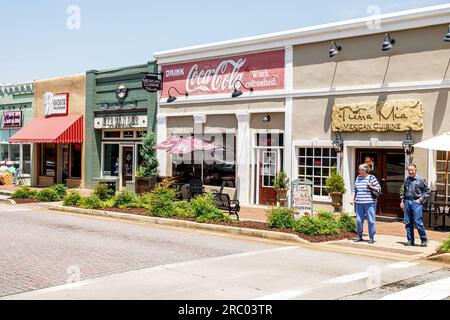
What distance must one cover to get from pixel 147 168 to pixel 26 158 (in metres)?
12.0

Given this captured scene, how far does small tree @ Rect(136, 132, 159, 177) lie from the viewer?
2217 cm

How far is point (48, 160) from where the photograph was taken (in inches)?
1162

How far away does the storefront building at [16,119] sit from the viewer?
30344 millimetres

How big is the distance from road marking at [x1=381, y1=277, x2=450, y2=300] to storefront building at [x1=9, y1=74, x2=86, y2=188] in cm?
2081

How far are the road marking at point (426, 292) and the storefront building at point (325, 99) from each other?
735 cm

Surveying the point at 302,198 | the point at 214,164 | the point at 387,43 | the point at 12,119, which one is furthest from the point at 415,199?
the point at 12,119

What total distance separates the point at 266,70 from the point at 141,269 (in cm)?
1169

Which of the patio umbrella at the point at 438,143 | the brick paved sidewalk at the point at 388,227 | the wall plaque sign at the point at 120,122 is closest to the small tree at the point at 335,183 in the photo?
the brick paved sidewalk at the point at 388,227

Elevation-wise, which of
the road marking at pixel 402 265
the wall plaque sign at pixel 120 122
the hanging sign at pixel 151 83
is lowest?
the road marking at pixel 402 265

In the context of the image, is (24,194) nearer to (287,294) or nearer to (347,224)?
(347,224)

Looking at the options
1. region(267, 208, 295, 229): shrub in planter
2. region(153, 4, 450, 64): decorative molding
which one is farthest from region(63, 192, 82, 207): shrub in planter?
region(267, 208, 295, 229): shrub in planter

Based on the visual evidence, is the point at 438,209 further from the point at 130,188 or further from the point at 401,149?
the point at 130,188

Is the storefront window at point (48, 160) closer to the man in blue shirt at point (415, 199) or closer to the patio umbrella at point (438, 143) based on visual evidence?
the patio umbrella at point (438, 143)
